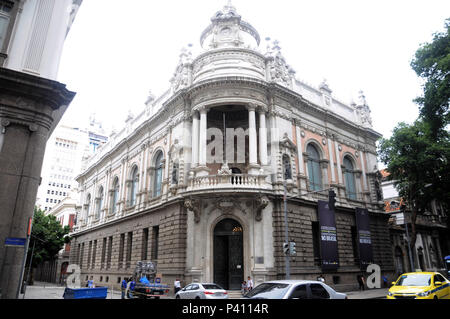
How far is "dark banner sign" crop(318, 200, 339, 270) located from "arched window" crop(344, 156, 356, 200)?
5785 mm

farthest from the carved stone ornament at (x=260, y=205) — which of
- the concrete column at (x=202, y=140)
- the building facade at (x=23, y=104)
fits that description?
the building facade at (x=23, y=104)

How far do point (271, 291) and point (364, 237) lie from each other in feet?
73.8

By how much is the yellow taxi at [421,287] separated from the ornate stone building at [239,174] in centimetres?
682

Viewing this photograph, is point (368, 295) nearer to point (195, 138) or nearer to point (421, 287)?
point (421, 287)

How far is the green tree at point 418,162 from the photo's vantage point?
1021 inches

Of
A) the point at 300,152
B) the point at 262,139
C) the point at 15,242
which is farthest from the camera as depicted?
the point at 300,152

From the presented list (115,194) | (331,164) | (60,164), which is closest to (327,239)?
(331,164)

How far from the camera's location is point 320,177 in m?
27.9

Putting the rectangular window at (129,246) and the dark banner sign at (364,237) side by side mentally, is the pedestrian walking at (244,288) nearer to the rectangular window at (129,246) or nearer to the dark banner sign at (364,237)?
the dark banner sign at (364,237)

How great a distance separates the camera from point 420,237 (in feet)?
125

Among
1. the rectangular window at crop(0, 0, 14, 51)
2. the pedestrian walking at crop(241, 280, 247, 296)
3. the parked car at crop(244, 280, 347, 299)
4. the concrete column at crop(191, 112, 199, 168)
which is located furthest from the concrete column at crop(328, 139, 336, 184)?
the rectangular window at crop(0, 0, 14, 51)

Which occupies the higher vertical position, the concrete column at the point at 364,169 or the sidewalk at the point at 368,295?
the concrete column at the point at 364,169

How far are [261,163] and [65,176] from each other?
3561 inches
